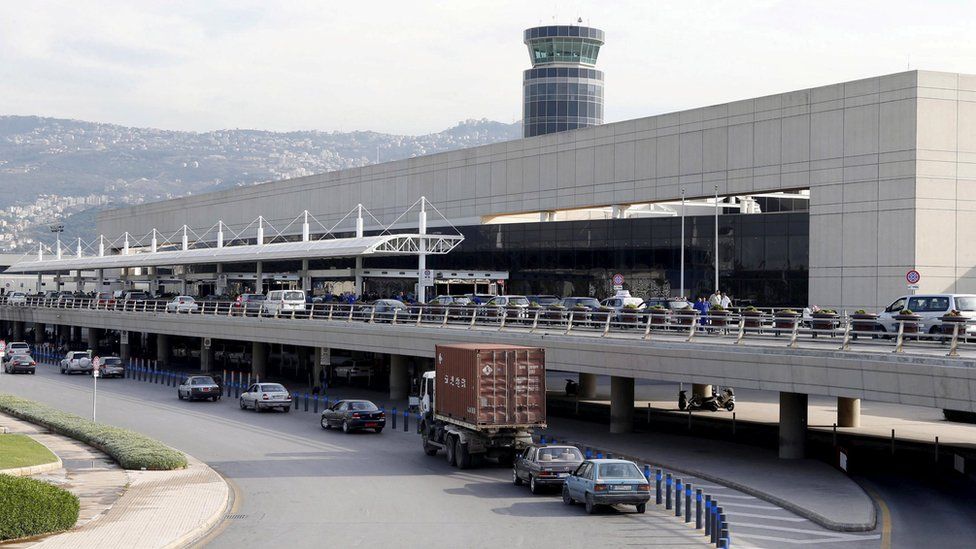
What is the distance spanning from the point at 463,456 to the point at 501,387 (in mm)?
2742

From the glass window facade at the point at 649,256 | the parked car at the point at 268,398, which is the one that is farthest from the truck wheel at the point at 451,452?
the glass window facade at the point at 649,256

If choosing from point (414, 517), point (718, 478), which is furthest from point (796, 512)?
point (414, 517)

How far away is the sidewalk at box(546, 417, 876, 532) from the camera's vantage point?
27.2 meters

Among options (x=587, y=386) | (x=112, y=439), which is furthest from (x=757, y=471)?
(x=587, y=386)

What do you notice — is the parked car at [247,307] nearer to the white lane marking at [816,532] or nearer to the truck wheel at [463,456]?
the truck wheel at [463,456]

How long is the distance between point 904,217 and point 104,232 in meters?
119

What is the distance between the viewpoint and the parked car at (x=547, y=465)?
29.7m

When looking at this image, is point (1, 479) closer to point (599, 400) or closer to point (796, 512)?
point (796, 512)

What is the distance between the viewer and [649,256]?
7106 centimetres

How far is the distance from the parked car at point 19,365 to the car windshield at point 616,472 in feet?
193

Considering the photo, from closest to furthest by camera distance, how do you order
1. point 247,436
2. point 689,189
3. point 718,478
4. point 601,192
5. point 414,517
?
point 414,517 → point 718,478 → point 247,436 → point 689,189 → point 601,192

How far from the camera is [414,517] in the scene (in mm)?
26234

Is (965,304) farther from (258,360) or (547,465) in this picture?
(258,360)

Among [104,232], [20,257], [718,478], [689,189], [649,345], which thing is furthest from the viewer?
[20,257]
